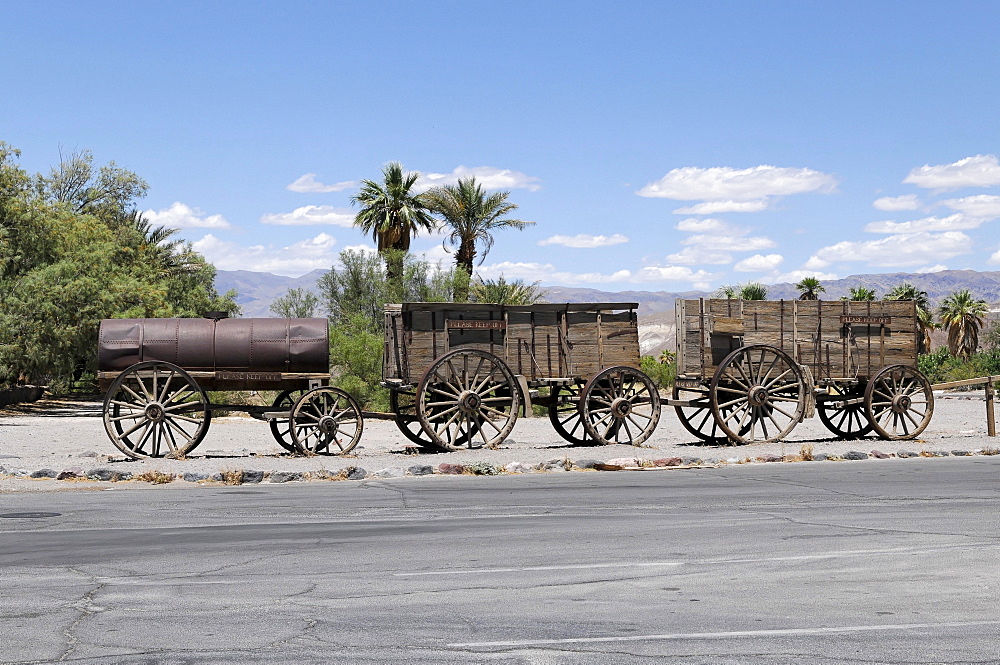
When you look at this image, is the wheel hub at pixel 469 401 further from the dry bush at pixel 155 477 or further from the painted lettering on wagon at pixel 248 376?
the dry bush at pixel 155 477

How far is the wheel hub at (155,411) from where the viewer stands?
18.4m

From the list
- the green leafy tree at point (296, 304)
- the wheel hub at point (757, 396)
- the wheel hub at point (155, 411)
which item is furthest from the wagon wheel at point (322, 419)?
the green leafy tree at point (296, 304)

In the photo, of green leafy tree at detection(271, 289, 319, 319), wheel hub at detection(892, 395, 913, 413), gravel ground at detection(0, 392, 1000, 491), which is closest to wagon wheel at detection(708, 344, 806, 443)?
gravel ground at detection(0, 392, 1000, 491)

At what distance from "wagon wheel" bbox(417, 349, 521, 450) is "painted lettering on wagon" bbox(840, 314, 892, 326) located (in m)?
6.90

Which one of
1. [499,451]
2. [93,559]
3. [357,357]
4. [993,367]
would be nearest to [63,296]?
[357,357]

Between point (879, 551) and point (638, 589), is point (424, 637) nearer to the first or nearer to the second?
point (638, 589)

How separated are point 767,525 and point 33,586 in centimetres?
684

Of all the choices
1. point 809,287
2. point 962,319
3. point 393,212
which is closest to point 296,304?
point 393,212

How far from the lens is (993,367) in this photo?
47.3 meters

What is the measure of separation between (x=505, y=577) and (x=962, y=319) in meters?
75.2

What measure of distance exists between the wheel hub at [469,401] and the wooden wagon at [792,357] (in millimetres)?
3927

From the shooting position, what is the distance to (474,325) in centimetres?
1958

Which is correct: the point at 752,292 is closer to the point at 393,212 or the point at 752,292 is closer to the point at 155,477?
the point at 393,212

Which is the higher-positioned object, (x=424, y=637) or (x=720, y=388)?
(x=720, y=388)
